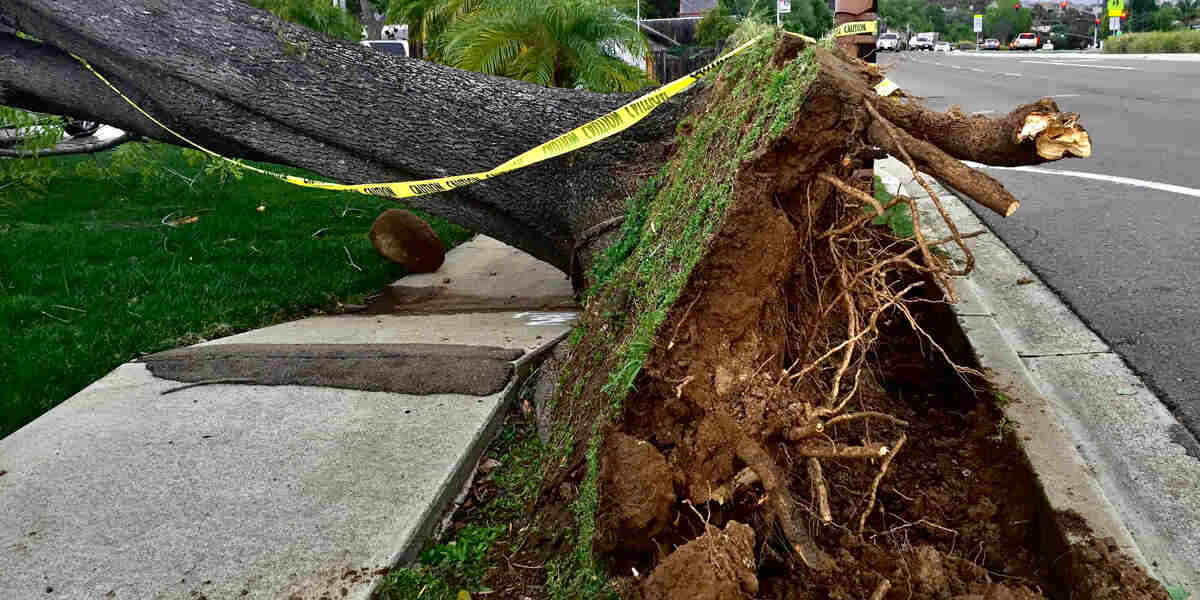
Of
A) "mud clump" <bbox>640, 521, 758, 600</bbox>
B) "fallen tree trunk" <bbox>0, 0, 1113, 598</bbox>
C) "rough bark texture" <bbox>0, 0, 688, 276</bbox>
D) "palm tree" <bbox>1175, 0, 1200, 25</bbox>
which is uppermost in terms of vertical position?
"palm tree" <bbox>1175, 0, 1200, 25</bbox>

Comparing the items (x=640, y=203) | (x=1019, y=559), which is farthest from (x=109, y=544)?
(x=1019, y=559)

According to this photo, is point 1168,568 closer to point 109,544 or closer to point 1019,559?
point 1019,559

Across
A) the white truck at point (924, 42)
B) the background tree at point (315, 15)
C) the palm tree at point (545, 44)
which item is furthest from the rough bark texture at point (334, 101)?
the white truck at point (924, 42)

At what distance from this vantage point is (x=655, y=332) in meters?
2.52

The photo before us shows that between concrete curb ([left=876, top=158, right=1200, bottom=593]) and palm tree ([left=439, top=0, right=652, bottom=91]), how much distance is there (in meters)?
6.91

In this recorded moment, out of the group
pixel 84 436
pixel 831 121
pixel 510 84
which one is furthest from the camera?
pixel 510 84

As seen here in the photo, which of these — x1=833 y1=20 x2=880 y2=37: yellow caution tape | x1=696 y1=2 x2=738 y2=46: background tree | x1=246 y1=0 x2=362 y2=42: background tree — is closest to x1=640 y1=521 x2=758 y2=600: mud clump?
x1=833 y1=20 x2=880 y2=37: yellow caution tape

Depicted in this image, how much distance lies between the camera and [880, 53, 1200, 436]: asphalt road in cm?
412

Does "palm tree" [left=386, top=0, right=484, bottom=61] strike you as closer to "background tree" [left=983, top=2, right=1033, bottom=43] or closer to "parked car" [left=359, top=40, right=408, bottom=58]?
"parked car" [left=359, top=40, right=408, bottom=58]

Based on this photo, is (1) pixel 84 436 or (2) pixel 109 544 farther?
(1) pixel 84 436

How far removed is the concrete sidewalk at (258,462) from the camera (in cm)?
273

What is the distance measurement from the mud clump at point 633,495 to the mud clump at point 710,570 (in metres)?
0.15

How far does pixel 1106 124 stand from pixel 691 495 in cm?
1110

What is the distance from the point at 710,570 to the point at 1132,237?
517cm
